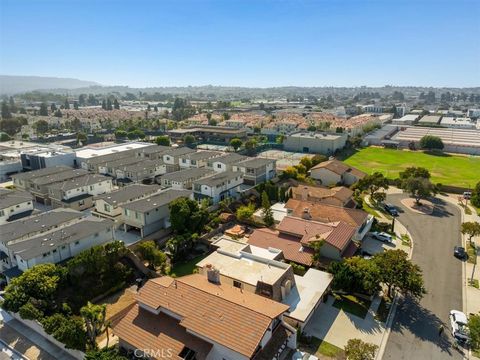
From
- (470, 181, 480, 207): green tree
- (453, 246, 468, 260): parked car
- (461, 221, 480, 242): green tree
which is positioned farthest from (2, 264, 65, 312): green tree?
(470, 181, 480, 207): green tree

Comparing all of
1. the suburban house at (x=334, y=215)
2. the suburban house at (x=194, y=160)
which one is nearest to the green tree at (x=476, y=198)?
the suburban house at (x=334, y=215)

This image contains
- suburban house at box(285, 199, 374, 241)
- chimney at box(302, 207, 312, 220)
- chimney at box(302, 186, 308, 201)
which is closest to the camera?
suburban house at box(285, 199, 374, 241)

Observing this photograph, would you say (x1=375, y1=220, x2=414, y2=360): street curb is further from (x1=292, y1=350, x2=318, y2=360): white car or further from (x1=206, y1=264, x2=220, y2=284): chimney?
(x1=206, y1=264, x2=220, y2=284): chimney

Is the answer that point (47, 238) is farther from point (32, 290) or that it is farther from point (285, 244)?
point (285, 244)

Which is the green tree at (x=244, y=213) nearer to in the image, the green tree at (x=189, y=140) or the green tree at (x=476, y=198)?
the green tree at (x=476, y=198)

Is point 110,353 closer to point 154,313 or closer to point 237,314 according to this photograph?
point 154,313

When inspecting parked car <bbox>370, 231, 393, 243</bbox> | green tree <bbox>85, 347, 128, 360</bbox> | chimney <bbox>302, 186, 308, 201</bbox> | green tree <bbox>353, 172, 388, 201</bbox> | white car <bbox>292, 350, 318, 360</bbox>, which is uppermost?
green tree <bbox>353, 172, 388, 201</bbox>

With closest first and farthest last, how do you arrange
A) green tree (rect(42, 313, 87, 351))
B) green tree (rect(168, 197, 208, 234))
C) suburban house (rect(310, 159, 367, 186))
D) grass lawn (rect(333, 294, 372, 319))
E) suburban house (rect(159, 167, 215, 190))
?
1. green tree (rect(42, 313, 87, 351))
2. grass lawn (rect(333, 294, 372, 319))
3. green tree (rect(168, 197, 208, 234))
4. suburban house (rect(159, 167, 215, 190))
5. suburban house (rect(310, 159, 367, 186))

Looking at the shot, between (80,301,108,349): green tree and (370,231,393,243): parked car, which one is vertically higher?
(80,301,108,349): green tree
